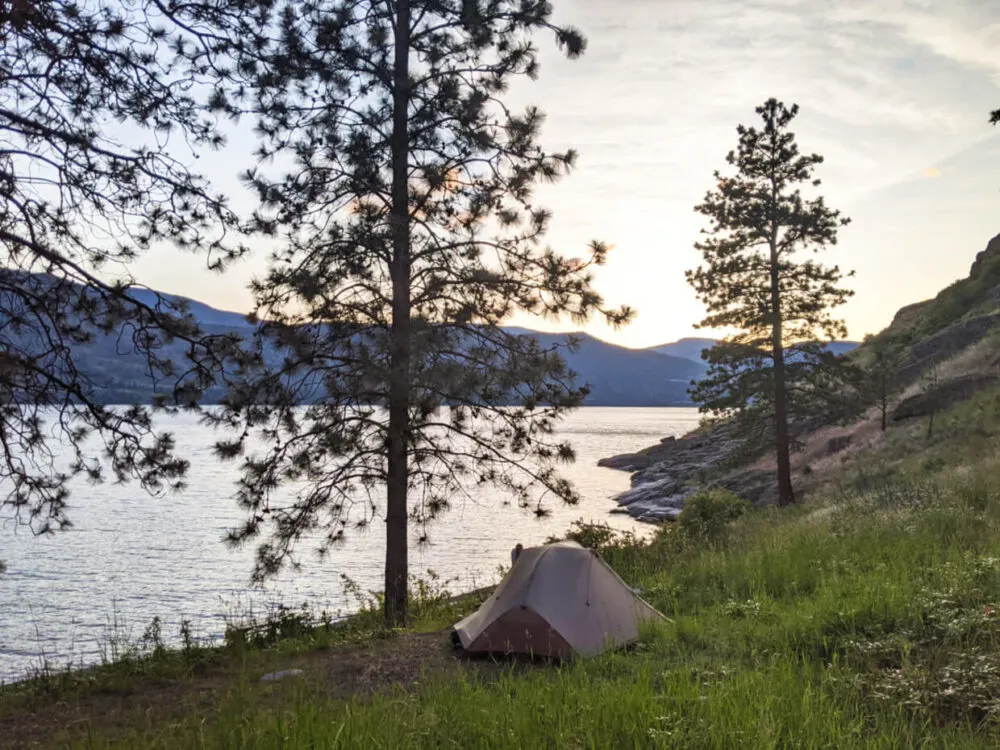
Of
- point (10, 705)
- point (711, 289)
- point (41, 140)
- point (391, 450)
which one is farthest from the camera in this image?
point (711, 289)

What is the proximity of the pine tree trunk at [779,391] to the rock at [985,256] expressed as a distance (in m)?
29.2

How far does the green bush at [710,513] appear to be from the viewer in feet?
65.0

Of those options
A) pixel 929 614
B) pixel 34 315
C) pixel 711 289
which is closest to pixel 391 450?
pixel 34 315

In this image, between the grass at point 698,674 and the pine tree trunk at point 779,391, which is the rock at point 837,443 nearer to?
the pine tree trunk at point 779,391

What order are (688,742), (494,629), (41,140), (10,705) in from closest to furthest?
(688,742)
(41,140)
(10,705)
(494,629)

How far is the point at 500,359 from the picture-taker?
39.0 feet

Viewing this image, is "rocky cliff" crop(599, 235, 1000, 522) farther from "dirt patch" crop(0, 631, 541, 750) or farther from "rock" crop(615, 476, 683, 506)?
"dirt patch" crop(0, 631, 541, 750)

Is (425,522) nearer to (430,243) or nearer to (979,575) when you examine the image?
(430,243)

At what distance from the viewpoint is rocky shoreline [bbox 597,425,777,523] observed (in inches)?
1368

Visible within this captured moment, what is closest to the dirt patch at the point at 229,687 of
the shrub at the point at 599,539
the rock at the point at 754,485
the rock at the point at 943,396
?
the shrub at the point at 599,539

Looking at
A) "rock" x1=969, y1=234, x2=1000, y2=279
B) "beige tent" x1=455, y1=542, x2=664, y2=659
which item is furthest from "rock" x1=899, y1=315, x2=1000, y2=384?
"beige tent" x1=455, y1=542, x2=664, y2=659

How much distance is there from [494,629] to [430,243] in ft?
21.3

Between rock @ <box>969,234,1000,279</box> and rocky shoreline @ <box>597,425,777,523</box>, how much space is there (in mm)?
19819

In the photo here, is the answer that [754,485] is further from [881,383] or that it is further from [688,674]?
[688,674]
